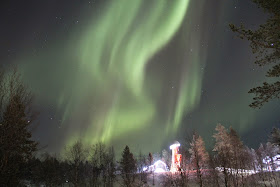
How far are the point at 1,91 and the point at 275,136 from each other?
52.5 meters

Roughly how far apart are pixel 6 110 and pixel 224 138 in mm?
47297

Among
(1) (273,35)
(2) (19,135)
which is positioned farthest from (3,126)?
(1) (273,35)

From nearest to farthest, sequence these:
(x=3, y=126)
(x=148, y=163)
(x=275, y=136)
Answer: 1. (x=3, y=126)
2. (x=275, y=136)
3. (x=148, y=163)

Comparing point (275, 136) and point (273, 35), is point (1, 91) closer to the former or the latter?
point (273, 35)

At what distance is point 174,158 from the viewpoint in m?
62.3

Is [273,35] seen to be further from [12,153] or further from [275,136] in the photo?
[275,136]

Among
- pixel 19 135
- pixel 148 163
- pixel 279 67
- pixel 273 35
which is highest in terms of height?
pixel 273 35

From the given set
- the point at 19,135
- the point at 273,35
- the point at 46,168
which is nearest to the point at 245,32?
the point at 273,35

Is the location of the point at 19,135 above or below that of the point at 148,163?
above

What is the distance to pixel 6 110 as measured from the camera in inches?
377

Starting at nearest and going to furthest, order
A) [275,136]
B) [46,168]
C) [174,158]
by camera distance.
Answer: [275,136] → [46,168] → [174,158]

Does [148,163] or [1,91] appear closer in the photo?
[1,91]

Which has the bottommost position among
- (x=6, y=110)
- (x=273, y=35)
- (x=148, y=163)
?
(x=148, y=163)

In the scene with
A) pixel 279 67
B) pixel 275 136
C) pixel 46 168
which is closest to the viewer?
pixel 279 67
